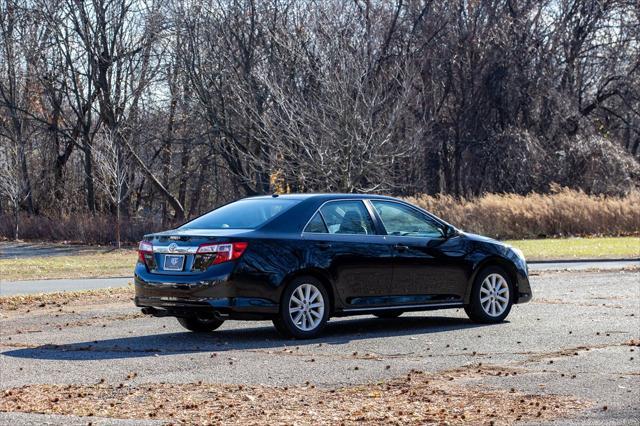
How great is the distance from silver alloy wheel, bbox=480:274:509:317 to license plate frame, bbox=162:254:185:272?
147 inches

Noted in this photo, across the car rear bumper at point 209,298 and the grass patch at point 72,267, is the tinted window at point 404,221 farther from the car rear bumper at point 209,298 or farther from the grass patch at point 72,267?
the grass patch at point 72,267

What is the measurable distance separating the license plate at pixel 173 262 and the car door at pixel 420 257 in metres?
2.45

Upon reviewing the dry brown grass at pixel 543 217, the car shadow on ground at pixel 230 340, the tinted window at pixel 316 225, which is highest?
the dry brown grass at pixel 543 217

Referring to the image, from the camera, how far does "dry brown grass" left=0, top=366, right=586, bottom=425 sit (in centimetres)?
789

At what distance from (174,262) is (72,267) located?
708 inches

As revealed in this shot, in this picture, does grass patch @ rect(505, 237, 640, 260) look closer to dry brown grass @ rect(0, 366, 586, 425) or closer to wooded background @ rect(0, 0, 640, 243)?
wooded background @ rect(0, 0, 640, 243)

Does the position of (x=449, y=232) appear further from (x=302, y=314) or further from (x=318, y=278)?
(x=302, y=314)

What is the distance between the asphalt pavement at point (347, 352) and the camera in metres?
9.48

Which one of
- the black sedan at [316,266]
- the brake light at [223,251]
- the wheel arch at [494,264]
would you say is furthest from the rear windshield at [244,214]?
the wheel arch at [494,264]

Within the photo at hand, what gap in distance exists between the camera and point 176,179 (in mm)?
59531

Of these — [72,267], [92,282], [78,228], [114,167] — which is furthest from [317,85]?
[92,282]

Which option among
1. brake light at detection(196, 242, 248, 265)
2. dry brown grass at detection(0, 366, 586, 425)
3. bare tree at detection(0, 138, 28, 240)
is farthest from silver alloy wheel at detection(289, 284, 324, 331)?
bare tree at detection(0, 138, 28, 240)

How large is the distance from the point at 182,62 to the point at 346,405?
39768mm

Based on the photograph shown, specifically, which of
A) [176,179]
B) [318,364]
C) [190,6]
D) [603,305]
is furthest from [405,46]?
[318,364]
